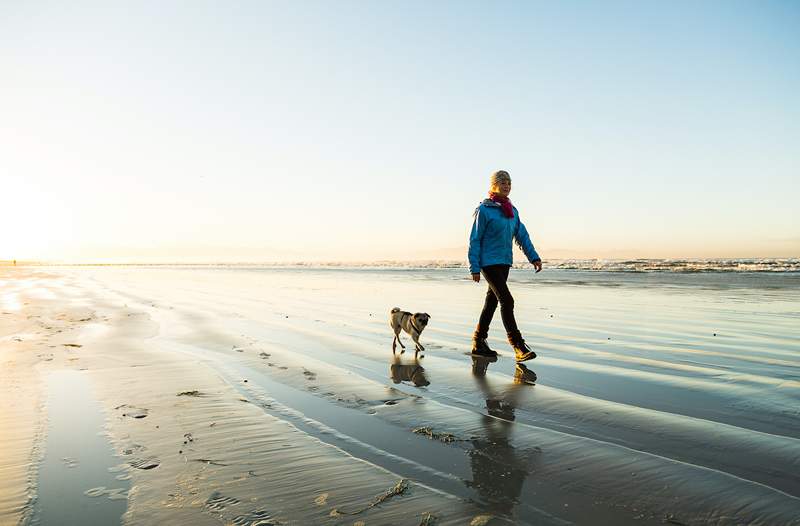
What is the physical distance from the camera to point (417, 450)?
10.5ft

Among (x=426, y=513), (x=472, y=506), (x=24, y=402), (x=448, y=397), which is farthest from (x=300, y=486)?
(x=24, y=402)

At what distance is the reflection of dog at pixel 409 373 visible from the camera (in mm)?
5337

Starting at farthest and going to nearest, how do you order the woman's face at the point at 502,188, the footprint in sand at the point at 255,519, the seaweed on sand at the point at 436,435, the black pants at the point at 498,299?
1. the woman's face at the point at 502,188
2. the black pants at the point at 498,299
3. the seaweed on sand at the point at 436,435
4. the footprint in sand at the point at 255,519

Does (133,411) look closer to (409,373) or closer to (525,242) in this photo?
(409,373)

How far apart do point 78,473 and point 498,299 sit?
5.42 meters

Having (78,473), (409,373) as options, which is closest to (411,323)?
(409,373)

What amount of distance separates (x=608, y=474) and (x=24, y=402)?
494cm

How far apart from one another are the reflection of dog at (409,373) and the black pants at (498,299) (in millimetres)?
1339

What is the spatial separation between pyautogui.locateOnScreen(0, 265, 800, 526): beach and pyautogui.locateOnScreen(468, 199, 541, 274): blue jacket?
4.75 feet

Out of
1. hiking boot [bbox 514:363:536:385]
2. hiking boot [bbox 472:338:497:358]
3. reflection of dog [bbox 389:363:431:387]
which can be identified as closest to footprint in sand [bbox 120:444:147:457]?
reflection of dog [bbox 389:363:431:387]

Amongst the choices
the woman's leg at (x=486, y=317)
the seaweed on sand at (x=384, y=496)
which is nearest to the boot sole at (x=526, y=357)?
the woman's leg at (x=486, y=317)

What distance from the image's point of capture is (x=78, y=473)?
2.81m

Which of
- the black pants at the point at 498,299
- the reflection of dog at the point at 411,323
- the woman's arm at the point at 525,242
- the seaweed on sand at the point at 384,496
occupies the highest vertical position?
the woman's arm at the point at 525,242

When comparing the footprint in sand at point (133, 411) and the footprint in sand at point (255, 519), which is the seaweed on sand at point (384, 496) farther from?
the footprint in sand at point (133, 411)
